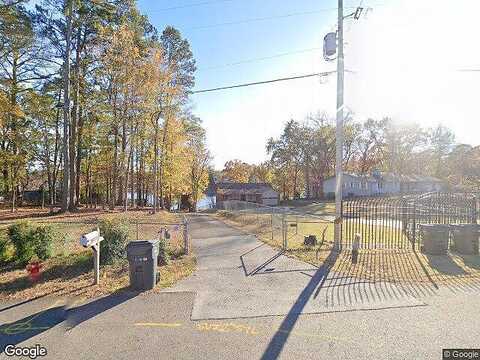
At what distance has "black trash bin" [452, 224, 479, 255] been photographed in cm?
1102

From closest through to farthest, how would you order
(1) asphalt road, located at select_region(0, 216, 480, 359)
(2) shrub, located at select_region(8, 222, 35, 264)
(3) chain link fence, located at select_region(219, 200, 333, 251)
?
(1) asphalt road, located at select_region(0, 216, 480, 359), (2) shrub, located at select_region(8, 222, 35, 264), (3) chain link fence, located at select_region(219, 200, 333, 251)

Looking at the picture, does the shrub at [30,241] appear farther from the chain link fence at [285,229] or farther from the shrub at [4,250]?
the chain link fence at [285,229]

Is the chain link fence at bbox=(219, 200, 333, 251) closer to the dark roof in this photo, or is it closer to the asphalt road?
the asphalt road

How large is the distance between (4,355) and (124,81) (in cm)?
1886

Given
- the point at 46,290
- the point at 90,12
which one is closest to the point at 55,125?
the point at 90,12

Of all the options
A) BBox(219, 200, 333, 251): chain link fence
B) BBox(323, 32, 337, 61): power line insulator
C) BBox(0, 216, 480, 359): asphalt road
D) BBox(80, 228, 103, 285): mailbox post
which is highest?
BBox(323, 32, 337, 61): power line insulator

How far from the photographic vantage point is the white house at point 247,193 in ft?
198

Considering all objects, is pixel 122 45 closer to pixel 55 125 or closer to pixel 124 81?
pixel 124 81

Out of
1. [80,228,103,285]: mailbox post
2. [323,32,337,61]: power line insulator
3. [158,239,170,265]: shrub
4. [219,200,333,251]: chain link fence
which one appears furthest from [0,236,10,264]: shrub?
[323,32,337,61]: power line insulator

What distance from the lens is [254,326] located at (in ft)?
18.0

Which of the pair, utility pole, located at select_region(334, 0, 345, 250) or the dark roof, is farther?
the dark roof

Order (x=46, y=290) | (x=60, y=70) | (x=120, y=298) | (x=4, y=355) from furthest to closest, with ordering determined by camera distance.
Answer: (x=60, y=70) < (x=46, y=290) < (x=120, y=298) < (x=4, y=355)

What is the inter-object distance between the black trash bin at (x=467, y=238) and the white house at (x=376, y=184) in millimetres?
49120

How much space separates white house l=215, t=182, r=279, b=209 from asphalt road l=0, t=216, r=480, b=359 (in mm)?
52253
